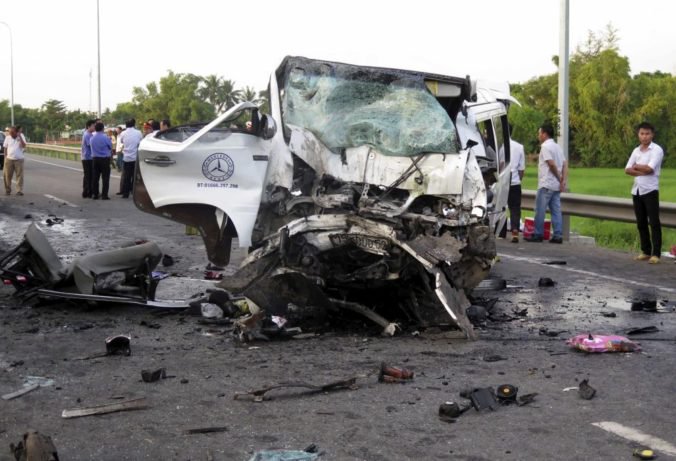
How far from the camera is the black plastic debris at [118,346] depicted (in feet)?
20.7

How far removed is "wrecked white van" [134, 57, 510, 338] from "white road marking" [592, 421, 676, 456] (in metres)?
2.13

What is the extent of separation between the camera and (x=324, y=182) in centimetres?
726

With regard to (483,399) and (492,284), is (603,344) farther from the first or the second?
(492,284)

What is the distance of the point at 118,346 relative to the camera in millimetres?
6352

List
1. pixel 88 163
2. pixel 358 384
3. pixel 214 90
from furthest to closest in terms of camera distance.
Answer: pixel 214 90 < pixel 88 163 < pixel 358 384

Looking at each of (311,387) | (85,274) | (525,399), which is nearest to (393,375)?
(311,387)

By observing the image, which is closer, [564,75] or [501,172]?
[501,172]

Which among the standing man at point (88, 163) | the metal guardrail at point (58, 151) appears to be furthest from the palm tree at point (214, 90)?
the standing man at point (88, 163)

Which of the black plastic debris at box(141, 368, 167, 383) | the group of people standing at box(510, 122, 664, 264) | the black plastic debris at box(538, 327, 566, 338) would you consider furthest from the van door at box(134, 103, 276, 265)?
the group of people standing at box(510, 122, 664, 264)

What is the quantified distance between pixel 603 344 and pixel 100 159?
53.2 ft

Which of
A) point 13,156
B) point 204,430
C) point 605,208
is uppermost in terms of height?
point 13,156

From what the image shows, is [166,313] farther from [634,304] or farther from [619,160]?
[619,160]

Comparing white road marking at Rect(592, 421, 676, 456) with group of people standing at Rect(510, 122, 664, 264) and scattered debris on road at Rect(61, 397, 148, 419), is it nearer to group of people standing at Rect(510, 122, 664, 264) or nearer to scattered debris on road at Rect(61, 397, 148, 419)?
scattered debris on road at Rect(61, 397, 148, 419)

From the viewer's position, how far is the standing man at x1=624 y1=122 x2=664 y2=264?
11.2m
